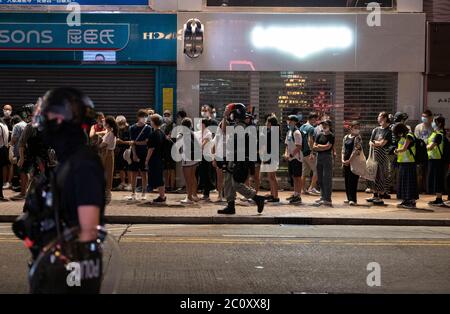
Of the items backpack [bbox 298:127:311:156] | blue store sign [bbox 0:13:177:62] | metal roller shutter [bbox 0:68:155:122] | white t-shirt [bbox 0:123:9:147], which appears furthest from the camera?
metal roller shutter [bbox 0:68:155:122]

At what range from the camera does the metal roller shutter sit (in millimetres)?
17891

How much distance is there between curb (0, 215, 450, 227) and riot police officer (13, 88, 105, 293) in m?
8.32

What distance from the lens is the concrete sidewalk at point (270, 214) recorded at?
1245 cm

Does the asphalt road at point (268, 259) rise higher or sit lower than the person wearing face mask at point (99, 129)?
lower

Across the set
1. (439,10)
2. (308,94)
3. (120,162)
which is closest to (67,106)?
(120,162)

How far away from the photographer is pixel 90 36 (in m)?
17.5

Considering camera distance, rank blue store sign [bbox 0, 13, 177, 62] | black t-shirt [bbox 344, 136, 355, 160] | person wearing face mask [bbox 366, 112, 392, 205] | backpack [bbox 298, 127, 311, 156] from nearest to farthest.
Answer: black t-shirt [bbox 344, 136, 355, 160] → person wearing face mask [bbox 366, 112, 392, 205] → backpack [bbox 298, 127, 311, 156] → blue store sign [bbox 0, 13, 177, 62]

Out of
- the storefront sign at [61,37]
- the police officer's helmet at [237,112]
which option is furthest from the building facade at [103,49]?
A: the police officer's helmet at [237,112]

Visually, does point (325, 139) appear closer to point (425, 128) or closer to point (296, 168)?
point (296, 168)

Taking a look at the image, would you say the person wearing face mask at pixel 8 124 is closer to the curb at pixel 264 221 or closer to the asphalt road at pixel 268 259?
the curb at pixel 264 221

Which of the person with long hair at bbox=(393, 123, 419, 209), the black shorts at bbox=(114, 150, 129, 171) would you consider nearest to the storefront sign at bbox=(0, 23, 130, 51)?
the black shorts at bbox=(114, 150, 129, 171)

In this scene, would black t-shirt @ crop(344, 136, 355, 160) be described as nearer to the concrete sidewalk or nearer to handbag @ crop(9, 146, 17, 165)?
the concrete sidewalk

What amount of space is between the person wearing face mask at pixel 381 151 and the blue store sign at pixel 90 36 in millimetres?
5690
